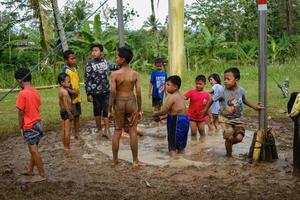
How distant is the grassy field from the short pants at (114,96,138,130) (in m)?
3.68

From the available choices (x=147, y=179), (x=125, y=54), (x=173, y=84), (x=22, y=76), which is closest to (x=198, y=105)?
(x=173, y=84)

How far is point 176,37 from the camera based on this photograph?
12.9 m

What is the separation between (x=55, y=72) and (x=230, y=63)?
1021 cm

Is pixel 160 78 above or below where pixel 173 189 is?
above

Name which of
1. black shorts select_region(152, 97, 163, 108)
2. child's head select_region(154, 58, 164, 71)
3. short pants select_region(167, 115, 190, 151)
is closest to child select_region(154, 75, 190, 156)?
short pants select_region(167, 115, 190, 151)

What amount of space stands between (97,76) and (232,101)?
296cm

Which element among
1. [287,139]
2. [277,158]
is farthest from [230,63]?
[277,158]

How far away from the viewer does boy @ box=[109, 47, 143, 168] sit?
6.73m

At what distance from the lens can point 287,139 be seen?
28.1ft

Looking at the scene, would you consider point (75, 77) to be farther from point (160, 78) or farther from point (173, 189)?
point (173, 189)

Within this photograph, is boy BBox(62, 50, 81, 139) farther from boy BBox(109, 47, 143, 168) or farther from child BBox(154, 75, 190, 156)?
child BBox(154, 75, 190, 156)

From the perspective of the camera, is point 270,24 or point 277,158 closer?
point 277,158

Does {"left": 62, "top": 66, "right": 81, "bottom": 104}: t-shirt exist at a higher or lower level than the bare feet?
higher

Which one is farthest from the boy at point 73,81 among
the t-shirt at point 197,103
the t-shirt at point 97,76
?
the t-shirt at point 197,103
